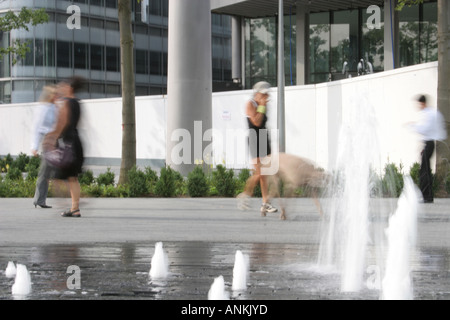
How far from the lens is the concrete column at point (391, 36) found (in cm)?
3425

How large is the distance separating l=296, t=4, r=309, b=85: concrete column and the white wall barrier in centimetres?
1049

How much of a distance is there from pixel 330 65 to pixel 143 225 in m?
28.3

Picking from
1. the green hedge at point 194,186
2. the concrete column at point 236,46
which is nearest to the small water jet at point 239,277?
the green hedge at point 194,186

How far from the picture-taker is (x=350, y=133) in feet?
28.5

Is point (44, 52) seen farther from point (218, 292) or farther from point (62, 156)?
point (218, 292)

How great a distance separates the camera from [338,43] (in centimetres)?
3778

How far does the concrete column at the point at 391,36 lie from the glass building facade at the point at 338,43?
0.58 m

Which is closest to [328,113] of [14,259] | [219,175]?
[219,175]

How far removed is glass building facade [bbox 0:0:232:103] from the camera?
5359 cm

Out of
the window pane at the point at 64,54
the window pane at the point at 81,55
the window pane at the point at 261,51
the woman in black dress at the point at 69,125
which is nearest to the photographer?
the woman in black dress at the point at 69,125

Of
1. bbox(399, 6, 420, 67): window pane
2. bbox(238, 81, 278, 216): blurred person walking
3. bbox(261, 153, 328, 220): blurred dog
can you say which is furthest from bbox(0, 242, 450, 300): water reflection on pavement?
bbox(399, 6, 420, 67): window pane

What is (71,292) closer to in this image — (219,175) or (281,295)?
(281,295)

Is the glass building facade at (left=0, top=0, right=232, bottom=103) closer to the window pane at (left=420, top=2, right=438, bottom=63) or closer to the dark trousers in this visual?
the window pane at (left=420, top=2, right=438, bottom=63)

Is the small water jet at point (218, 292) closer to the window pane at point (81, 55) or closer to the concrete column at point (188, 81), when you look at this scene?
the concrete column at point (188, 81)
